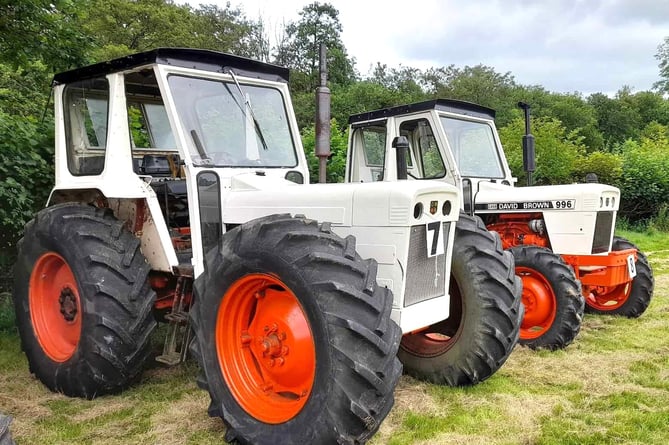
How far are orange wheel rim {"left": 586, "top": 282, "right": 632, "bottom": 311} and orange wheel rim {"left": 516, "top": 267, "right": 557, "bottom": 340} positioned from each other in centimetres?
150

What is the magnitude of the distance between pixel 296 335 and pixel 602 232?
4293 mm

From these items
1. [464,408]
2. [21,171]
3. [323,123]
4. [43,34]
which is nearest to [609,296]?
[464,408]

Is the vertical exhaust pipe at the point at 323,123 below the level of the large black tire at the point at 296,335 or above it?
above

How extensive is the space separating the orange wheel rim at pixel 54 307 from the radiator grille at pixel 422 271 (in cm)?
250

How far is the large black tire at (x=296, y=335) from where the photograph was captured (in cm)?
253

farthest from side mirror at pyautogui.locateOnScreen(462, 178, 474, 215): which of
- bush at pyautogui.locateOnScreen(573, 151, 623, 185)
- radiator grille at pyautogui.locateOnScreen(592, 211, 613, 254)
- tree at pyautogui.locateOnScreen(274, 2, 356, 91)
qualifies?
tree at pyautogui.locateOnScreen(274, 2, 356, 91)

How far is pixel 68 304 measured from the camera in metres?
4.09

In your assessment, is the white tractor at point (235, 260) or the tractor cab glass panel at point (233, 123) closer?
the white tractor at point (235, 260)

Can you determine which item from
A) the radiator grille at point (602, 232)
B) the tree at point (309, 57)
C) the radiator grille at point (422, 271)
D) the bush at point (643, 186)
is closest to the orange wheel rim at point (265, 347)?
the radiator grille at point (422, 271)

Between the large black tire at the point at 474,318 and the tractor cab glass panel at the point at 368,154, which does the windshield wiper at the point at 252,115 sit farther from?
the tractor cab glass panel at the point at 368,154

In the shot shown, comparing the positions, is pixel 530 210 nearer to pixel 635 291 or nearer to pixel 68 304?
pixel 635 291

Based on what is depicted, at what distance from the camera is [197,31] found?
104ft

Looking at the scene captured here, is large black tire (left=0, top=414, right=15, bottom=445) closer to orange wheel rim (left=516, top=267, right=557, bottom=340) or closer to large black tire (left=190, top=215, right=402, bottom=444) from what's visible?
large black tire (left=190, top=215, right=402, bottom=444)

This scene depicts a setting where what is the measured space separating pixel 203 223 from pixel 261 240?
93 centimetres
